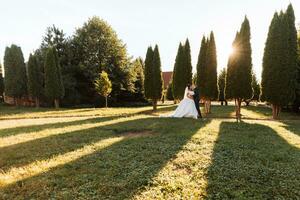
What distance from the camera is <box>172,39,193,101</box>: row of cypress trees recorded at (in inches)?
1328

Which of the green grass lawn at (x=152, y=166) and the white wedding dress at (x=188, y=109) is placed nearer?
the green grass lawn at (x=152, y=166)

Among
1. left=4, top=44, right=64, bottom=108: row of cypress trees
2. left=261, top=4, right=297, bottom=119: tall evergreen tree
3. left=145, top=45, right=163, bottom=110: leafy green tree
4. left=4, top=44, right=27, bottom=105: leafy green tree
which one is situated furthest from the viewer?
left=4, top=44, right=27, bottom=105: leafy green tree

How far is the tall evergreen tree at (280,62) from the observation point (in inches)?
850

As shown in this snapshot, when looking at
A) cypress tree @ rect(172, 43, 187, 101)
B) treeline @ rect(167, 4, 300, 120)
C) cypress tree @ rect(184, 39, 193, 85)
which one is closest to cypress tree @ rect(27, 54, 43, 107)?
cypress tree @ rect(172, 43, 187, 101)

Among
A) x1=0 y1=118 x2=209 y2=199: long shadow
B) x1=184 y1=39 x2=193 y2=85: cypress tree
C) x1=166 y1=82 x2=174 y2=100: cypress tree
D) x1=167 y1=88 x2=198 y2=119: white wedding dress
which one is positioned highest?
x1=184 y1=39 x2=193 y2=85: cypress tree

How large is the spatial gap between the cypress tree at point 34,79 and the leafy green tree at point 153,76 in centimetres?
1828

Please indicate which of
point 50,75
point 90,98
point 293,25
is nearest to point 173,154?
point 293,25

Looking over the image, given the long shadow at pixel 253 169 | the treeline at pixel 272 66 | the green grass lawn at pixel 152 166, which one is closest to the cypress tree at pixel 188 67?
the treeline at pixel 272 66

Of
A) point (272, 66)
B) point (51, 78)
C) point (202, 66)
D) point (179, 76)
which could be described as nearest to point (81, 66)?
point (51, 78)

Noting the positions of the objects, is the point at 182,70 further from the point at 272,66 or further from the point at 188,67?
the point at 272,66

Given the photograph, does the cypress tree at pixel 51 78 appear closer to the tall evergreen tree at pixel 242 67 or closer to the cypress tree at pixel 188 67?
the cypress tree at pixel 188 67

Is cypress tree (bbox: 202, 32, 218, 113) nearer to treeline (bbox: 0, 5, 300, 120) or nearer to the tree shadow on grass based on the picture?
treeline (bbox: 0, 5, 300, 120)

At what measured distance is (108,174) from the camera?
7.29 metres

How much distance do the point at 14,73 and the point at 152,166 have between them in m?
43.2
